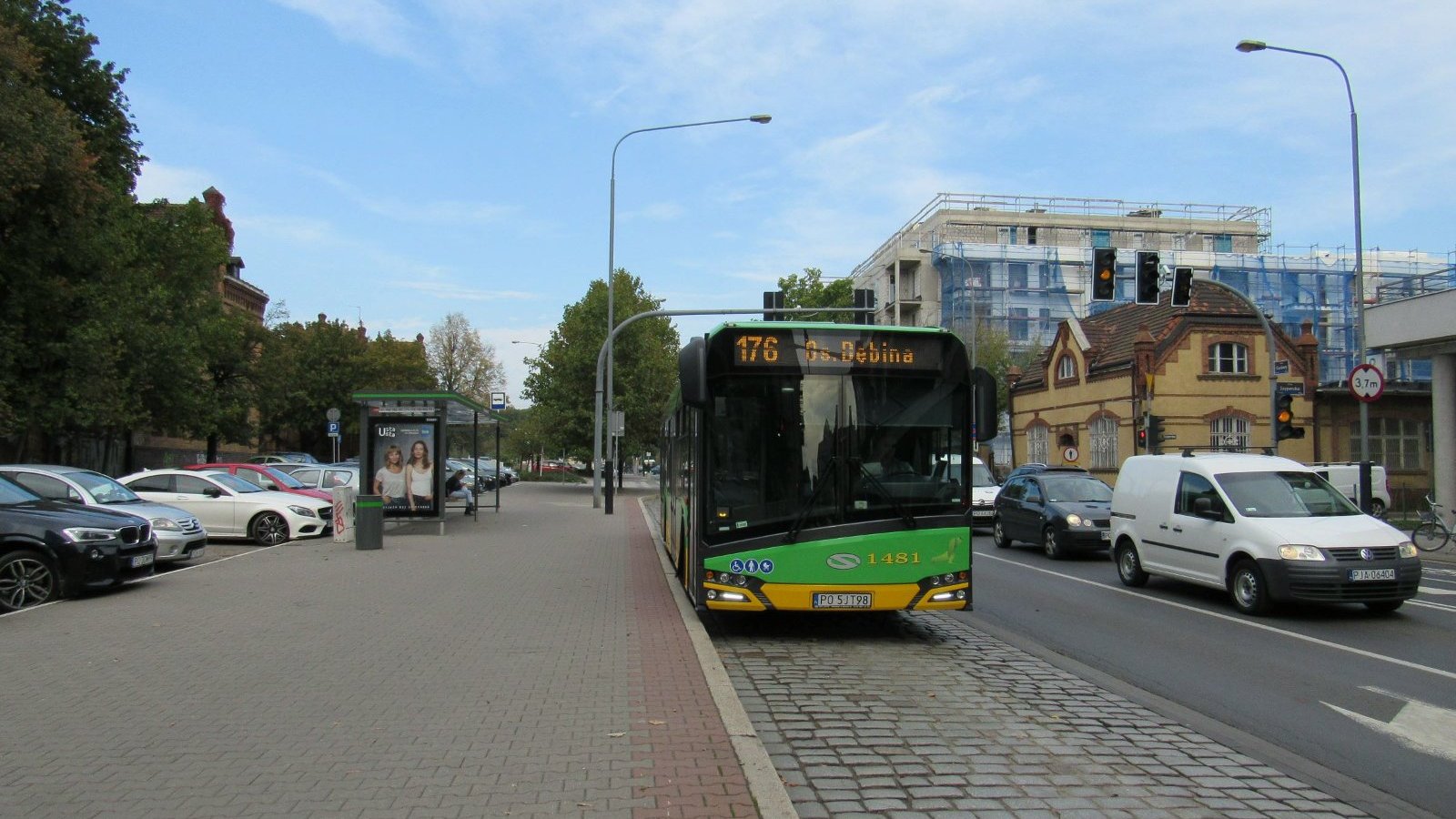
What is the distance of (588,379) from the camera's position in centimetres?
4816

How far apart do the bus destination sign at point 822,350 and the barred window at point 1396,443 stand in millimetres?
35745

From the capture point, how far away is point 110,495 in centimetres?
1424

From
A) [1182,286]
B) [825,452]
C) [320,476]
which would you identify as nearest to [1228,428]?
[1182,286]

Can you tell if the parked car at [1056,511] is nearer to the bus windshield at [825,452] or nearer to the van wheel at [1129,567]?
the van wheel at [1129,567]

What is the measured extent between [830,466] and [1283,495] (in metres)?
6.26

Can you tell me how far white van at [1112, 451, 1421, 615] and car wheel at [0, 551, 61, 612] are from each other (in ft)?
42.8

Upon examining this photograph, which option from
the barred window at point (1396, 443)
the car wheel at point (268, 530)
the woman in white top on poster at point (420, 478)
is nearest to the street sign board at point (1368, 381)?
the woman in white top on poster at point (420, 478)

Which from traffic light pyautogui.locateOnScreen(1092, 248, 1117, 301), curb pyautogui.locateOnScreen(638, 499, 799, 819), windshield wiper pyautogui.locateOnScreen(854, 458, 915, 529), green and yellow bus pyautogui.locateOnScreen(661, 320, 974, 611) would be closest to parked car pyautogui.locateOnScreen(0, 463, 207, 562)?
curb pyautogui.locateOnScreen(638, 499, 799, 819)

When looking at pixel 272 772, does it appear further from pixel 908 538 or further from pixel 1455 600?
pixel 1455 600

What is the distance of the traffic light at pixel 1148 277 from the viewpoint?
2061 cm

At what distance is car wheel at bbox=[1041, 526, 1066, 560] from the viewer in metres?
17.9

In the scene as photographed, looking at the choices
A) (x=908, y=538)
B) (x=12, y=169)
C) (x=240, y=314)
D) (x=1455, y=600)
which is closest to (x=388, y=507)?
(x=12, y=169)

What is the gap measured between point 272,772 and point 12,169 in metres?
23.6

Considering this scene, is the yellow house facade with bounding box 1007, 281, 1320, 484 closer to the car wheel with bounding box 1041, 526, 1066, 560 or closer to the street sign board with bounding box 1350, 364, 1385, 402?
the street sign board with bounding box 1350, 364, 1385, 402
